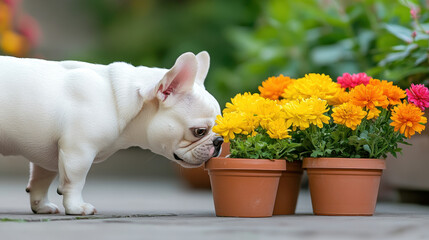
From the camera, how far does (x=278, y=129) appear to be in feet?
8.25

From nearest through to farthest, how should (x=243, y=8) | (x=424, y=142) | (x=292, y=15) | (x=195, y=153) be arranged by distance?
(x=195, y=153), (x=424, y=142), (x=292, y=15), (x=243, y=8)

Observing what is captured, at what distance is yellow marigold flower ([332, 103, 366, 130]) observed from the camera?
98.8 inches

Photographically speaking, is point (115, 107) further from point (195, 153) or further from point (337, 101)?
point (337, 101)

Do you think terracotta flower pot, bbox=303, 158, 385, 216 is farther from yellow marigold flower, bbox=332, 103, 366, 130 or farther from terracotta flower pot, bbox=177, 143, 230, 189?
terracotta flower pot, bbox=177, 143, 230, 189

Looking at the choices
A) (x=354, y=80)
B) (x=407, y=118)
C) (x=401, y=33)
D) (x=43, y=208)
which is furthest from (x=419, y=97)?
(x=43, y=208)

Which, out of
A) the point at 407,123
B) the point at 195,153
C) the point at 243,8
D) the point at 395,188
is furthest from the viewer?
the point at 243,8

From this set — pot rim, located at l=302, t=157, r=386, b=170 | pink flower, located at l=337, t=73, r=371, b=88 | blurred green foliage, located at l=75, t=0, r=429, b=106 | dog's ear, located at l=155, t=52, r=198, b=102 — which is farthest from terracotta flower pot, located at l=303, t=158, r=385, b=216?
blurred green foliage, located at l=75, t=0, r=429, b=106

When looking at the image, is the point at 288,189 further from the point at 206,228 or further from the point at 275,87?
the point at 206,228

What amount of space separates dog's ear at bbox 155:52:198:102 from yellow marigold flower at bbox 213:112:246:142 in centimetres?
20

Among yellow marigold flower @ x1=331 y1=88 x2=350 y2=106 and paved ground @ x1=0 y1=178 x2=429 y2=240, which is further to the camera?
yellow marigold flower @ x1=331 y1=88 x2=350 y2=106

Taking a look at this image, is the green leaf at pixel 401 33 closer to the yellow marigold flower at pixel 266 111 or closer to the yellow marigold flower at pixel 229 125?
the yellow marigold flower at pixel 266 111

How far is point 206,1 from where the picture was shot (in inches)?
297

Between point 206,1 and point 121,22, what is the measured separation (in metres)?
1.12

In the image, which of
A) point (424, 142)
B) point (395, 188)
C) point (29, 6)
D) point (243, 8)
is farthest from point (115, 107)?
point (29, 6)
